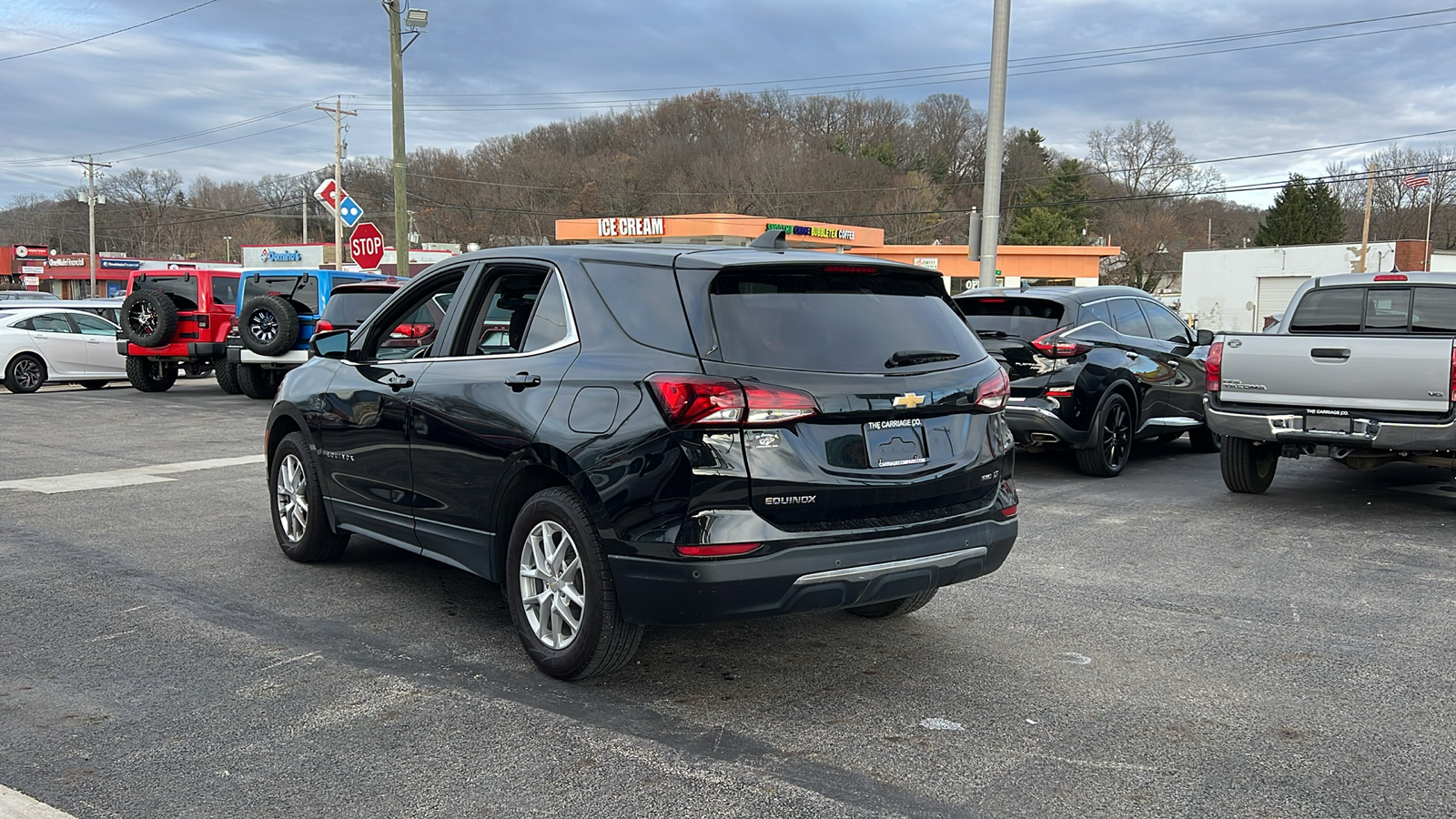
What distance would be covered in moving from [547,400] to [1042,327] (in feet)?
21.2

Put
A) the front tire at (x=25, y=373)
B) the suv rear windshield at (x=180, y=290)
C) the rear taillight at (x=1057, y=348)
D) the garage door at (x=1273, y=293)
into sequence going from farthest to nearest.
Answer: the garage door at (x=1273, y=293) → the front tire at (x=25, y=373) → the suv rear windshield at (x=180, y=290) → the rear taillight at (x=1057, y=348)

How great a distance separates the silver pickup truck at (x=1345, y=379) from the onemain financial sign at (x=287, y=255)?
6466cm

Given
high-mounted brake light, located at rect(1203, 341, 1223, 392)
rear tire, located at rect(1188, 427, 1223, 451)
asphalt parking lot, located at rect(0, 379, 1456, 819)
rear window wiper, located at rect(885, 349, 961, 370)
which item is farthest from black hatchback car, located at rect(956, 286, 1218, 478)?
rear window wiper, located at rect(885, 349, 961, 370)

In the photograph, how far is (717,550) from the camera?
3.92 meters

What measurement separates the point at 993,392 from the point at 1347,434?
4.50 meters

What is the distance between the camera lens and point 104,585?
Result: 19.4 ft

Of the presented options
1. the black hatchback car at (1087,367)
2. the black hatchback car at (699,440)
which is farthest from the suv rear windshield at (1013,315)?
the black hatchback car at (699,440)

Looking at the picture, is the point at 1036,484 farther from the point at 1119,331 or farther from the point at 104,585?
the point at 104,585

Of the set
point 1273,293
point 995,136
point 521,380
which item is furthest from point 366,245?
point 1273,293

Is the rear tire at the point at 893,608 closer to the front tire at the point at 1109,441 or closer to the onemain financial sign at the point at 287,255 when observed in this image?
the front tire at the point at 1109,441

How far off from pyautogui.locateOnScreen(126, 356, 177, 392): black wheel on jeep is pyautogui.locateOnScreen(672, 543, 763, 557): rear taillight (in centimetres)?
1762

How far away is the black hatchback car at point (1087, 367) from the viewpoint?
9641 mm

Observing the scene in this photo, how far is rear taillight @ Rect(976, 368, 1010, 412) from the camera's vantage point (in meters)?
4.58

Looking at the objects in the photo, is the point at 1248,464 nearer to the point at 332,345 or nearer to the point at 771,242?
the point at 771,242
